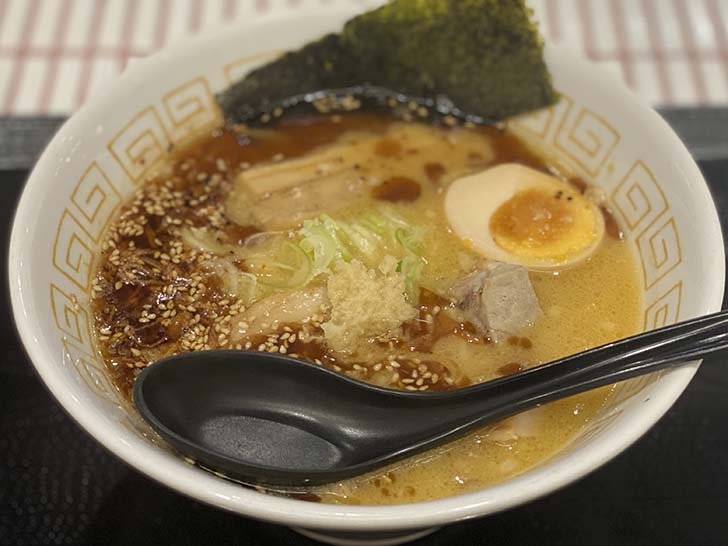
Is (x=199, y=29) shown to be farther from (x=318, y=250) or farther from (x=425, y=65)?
(x=318, y=250)

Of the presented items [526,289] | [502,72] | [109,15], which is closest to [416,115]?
[502,72]

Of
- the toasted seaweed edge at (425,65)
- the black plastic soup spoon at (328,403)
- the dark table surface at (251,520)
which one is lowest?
the dark table surface at (251,520)

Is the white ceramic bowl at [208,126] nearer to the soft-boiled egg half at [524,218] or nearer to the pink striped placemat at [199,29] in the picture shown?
the soft-boiled egg half at [524,218]

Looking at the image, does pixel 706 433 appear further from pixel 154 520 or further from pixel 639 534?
pixel 154 520

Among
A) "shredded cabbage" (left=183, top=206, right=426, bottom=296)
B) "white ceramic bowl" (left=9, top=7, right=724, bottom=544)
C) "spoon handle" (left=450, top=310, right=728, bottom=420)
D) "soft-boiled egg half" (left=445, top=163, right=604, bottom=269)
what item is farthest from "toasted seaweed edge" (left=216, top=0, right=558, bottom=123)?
"spoon handle" (left=450, top=310, right=728, bottom=420)

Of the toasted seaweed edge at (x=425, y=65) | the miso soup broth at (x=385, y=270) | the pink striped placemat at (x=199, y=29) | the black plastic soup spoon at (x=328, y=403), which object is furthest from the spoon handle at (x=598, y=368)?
the pink striped placemat at (x=199, y=29)

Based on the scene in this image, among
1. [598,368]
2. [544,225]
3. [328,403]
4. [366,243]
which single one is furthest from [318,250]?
[598,368]
